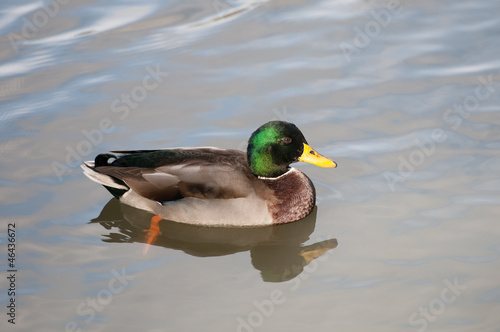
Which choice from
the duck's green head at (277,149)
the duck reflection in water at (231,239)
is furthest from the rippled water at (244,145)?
the duck's green head at (277,149)

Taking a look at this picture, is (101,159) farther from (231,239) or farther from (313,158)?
(313,158)

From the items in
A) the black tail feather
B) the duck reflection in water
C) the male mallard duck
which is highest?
the black tail feather

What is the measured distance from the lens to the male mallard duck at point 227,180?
21.7 ft

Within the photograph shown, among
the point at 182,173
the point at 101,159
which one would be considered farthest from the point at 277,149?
the point at 101,159

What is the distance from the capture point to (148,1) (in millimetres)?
11266

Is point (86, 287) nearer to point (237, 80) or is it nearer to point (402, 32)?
point (237, 80)

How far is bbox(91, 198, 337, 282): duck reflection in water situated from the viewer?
20.6ft

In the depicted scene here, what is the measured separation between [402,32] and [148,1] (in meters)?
3.97

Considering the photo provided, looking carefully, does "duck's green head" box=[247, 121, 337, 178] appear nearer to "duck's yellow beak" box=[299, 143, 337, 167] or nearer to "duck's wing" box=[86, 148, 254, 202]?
"duck's yellow beak" box=[299, 143, 337, 167]

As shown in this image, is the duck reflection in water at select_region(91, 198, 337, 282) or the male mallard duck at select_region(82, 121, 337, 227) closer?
the duck reflection in water at select_region(91, 198, 337, 282)

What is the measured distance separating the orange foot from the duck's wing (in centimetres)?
23

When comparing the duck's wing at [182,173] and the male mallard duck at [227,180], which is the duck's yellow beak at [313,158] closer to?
the male mallard duck at [227,180]

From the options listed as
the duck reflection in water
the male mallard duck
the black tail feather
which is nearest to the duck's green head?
the male mallard duck

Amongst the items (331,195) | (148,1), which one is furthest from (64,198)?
(148,1)
